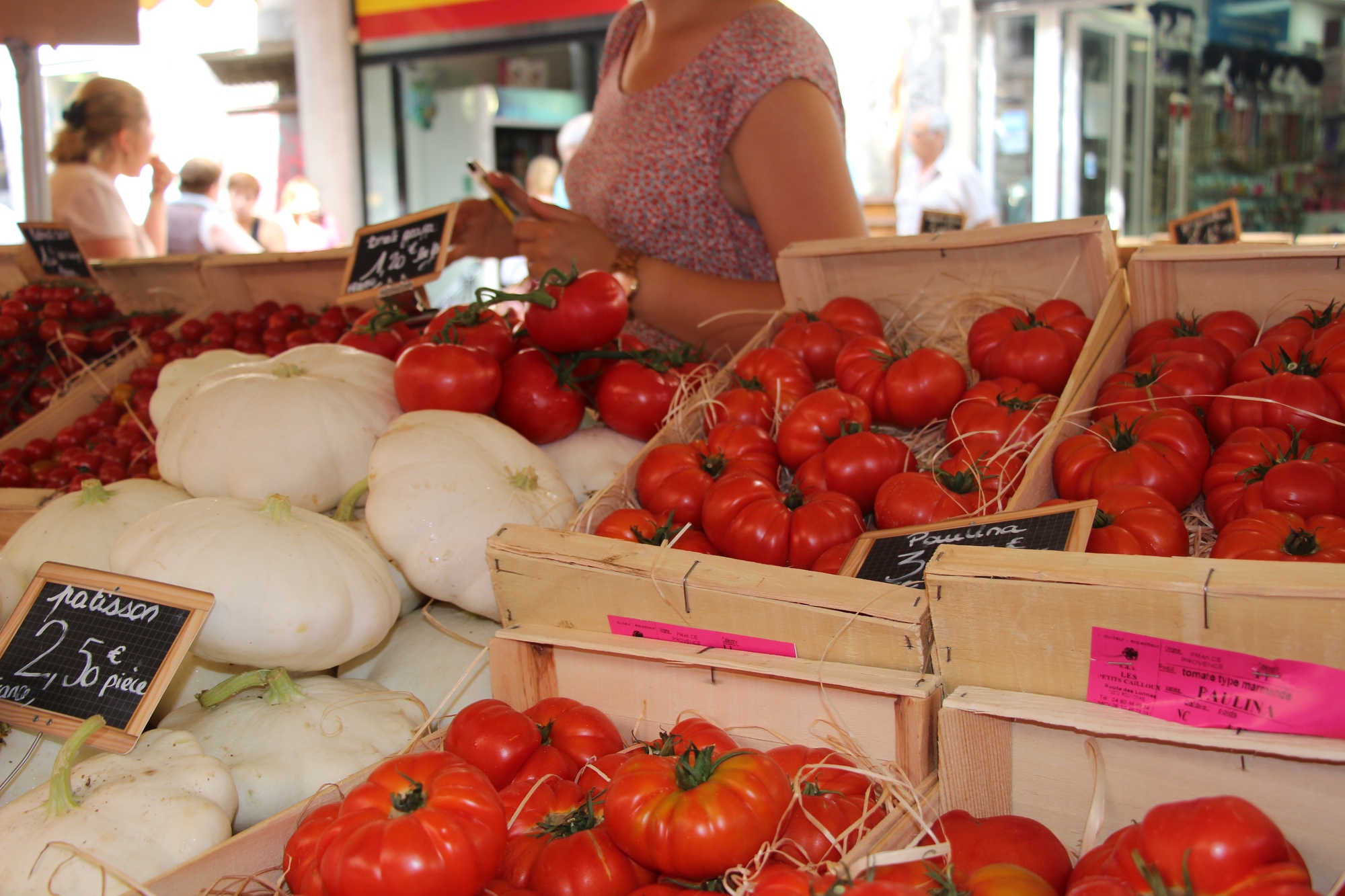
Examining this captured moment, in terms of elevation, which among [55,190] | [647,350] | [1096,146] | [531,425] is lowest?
[531,425]

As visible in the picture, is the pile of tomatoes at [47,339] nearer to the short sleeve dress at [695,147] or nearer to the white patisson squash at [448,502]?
the short sleeve dress at [695,147]

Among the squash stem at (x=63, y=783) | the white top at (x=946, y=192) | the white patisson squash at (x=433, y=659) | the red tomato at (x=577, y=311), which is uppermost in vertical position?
the white top at (x=946, y=192)

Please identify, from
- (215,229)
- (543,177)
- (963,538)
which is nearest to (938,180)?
(543,177)

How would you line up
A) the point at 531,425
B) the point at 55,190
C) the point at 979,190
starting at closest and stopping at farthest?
the point at 531,425
the point at 55,190
the point at 979,190

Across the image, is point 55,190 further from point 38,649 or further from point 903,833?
point 903,833

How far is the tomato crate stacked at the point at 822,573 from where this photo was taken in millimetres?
1108

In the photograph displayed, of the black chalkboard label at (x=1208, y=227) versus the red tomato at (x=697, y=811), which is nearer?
the red tomato at (x=697, y=811)

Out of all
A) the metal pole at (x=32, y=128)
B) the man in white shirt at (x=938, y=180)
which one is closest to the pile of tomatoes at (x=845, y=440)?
the metal pole at (x=32, y=128)

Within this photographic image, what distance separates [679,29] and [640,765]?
5.96 ft

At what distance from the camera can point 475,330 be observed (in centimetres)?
181

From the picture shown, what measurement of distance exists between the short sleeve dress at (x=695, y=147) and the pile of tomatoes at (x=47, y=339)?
1374 mm

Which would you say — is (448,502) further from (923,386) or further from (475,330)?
(923,386)

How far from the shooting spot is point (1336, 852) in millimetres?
898

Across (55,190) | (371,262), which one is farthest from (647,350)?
(55,190)
